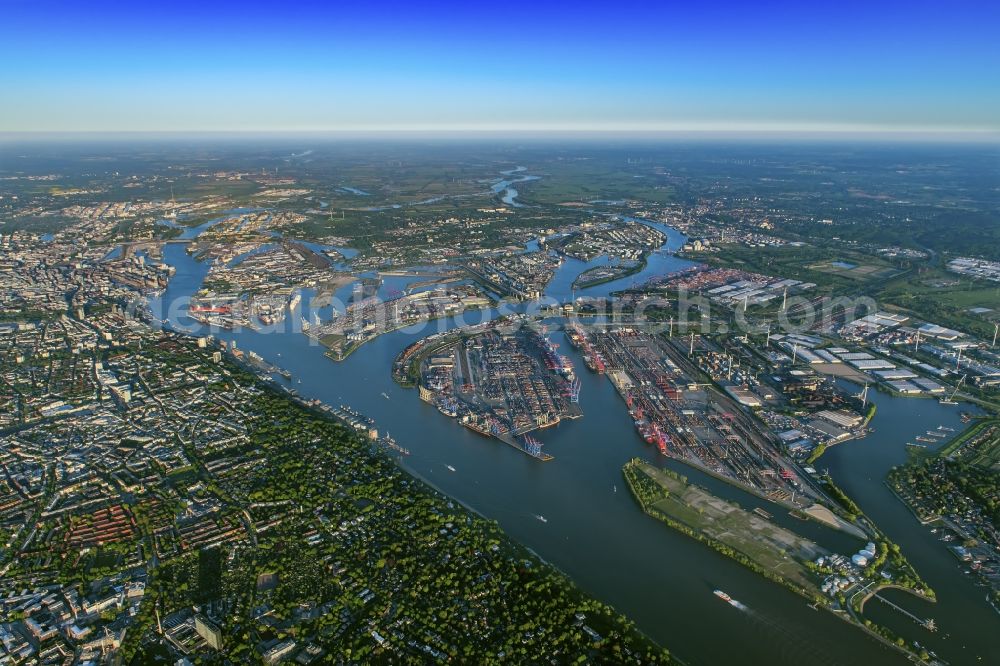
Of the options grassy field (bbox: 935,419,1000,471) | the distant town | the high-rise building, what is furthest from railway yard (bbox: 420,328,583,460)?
grassy field (bbox: 935,419,1000,471)

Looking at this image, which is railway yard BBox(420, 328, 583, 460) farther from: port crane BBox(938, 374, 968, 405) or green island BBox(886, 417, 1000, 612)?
port crane BBox(938, 374, 968, 405)

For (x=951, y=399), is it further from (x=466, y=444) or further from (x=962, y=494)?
(x=466, y=444)

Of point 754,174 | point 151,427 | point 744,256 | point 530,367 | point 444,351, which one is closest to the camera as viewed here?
point 151,427

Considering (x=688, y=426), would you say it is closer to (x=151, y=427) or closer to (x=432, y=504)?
(x=432, y=504)

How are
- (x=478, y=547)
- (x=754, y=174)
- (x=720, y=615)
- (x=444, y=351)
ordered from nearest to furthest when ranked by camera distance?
(x=720, y=615), (x=478, y=547), (x=444, y=351), (x=754, y=174)

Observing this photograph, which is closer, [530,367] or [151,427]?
[151,427]

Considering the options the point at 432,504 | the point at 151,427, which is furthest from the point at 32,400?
the point at 432,504
